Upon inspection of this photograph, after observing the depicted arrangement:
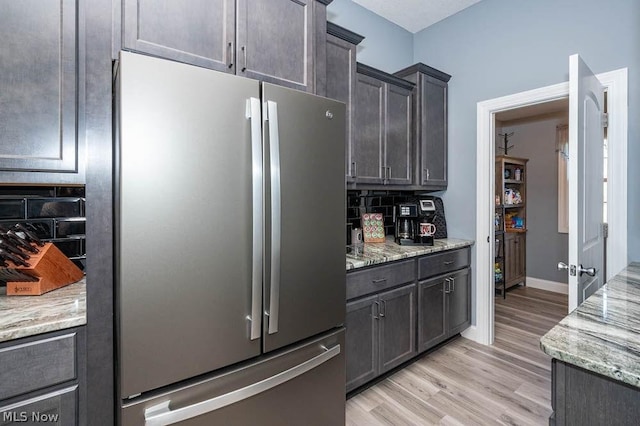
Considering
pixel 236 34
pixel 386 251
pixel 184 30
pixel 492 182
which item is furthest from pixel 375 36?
pixel 184 30

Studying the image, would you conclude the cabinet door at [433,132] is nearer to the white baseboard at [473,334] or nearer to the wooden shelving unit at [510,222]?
the white baseboard at [473,334]

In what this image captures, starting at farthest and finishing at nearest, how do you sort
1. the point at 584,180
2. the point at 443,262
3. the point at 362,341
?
the point at 443,262, the point at 362,341, the point at 584,180

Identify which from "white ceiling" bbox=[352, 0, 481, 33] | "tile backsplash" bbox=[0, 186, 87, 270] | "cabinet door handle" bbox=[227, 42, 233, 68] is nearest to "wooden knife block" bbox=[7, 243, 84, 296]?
"tile backsplash" bbox=[0, 186, 87, 270]

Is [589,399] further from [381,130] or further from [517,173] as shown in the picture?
[517,173]

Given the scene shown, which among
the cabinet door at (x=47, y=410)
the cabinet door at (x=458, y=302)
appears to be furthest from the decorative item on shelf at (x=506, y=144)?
the cabinet door at (x=47, y=410)

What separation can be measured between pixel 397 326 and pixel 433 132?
5.63 ft

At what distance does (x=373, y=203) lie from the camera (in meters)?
2.82

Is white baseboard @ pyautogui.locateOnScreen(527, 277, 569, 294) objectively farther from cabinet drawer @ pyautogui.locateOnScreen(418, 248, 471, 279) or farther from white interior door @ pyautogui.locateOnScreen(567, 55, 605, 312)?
white interior door @ pyautogui.locateOnScreen(567, 55, 605, 312)

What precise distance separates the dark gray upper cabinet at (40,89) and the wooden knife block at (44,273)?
1.08 ft

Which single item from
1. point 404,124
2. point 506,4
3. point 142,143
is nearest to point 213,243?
point 142,143

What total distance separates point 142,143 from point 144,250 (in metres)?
0.35

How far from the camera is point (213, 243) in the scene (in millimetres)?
1154

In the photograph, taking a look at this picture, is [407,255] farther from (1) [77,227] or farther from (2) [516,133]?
(2) [516,133]

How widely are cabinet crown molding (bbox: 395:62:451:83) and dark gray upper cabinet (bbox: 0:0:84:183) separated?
2348mm
